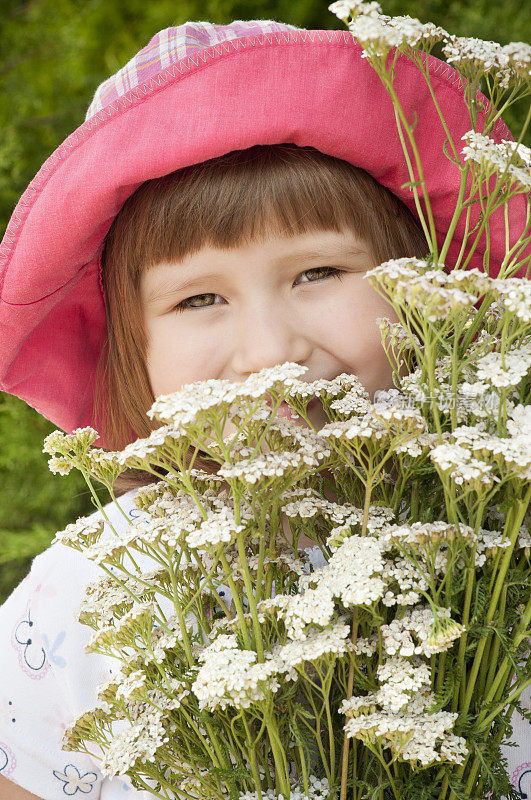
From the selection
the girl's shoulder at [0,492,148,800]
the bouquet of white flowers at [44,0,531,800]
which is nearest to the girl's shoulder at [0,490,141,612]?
the girl's shoulder at [0,492,148,800]

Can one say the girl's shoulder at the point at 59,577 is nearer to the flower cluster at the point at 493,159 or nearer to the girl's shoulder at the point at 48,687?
the girl's shoulder at the point at 48,687

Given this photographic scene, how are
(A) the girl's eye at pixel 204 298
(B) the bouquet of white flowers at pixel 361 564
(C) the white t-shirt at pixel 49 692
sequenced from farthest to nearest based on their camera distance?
(C) the white t-shirt at pixel 49 692, (A) the girl's eye at pixel 204 298, (B) the bouquet of white flowers at pixel 361 564

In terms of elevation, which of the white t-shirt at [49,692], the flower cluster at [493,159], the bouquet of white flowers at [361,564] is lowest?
the white t-shirt at [49,692]

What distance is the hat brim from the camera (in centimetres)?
97

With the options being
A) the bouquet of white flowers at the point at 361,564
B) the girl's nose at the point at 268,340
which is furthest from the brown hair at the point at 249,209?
the bouquet of white flowers at the point at 361,564

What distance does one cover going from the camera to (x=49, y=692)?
1.28m

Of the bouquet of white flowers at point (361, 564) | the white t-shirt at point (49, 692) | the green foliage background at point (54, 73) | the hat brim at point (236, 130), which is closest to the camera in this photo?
the bouquet of white flowers at point (361, 564)

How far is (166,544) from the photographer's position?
68 centimetres

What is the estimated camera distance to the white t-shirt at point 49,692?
4.09 ft

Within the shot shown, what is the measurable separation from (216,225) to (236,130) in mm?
131

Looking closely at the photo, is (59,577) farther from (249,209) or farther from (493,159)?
(493,159)

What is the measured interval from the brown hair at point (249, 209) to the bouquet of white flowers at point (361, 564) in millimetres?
340

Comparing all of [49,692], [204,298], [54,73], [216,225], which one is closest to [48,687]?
[49,692]

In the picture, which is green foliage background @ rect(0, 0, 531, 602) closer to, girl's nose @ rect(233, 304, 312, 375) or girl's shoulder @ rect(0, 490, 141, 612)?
girl's shoulder @ rect(0, 490, 141, 612)
